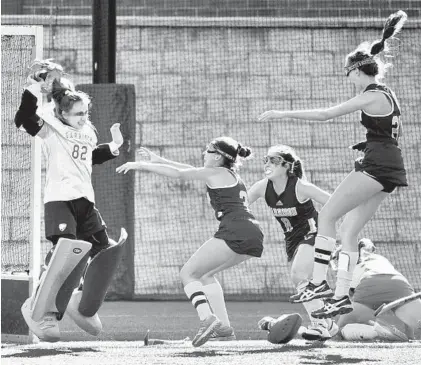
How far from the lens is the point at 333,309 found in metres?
5.38

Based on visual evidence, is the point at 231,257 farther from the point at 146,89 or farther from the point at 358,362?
the point at 146,89

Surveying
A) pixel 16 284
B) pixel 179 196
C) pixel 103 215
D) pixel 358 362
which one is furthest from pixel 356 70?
pixel 179 196

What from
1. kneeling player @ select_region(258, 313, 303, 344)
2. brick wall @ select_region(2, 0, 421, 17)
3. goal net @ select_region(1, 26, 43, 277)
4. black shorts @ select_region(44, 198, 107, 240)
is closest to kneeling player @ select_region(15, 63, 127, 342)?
black shorts @ select_region(44, 198, 107, 240)

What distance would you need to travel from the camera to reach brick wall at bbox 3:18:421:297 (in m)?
9.52

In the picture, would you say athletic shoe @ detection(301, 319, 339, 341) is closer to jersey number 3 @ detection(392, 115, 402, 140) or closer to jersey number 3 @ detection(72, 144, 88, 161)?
jersey number 3 @ detection(392, 115, 402, 140)

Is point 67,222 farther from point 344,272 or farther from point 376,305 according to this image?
point 376,305

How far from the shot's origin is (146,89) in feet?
31.5

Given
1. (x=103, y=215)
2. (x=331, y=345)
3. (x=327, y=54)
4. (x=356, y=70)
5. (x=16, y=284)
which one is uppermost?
(x=327, y=54)

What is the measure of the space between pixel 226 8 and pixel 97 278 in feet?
15.3

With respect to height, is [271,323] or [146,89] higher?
[146,89]

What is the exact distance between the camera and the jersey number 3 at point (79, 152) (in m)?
5.72

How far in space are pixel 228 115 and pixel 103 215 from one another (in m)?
1.82

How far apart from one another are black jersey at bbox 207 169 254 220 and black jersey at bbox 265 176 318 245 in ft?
0.82

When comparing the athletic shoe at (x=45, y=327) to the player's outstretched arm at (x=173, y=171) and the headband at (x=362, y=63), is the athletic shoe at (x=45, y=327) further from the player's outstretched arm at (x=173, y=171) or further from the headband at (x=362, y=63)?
the headband at (x=362, y=63)
